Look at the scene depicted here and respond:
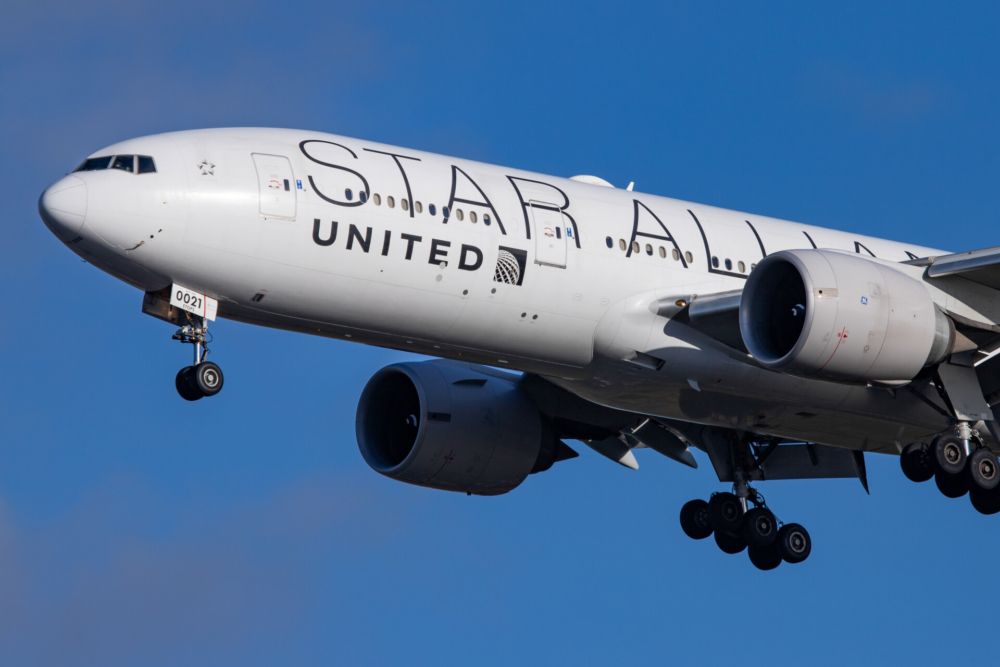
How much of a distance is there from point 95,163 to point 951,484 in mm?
14445

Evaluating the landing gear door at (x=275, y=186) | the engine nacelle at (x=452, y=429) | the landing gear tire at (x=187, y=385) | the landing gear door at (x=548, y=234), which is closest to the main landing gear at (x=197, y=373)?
the landing gear tire at (x=187, y=385)

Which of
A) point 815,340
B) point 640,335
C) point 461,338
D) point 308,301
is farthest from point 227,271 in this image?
point 815,340

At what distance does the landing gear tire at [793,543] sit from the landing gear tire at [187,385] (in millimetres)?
12593

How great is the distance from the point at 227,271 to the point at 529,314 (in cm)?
487

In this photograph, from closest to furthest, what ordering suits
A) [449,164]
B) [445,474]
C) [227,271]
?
[227,271], [449,164], [445,474]

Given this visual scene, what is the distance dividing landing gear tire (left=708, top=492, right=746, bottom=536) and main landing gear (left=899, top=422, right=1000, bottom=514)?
5396 millimetres

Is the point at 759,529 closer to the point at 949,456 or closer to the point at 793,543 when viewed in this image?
the point at 793,543

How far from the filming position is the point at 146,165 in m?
31.8

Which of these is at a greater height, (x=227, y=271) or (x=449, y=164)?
(x=449, y=164)

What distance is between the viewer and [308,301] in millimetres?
32281

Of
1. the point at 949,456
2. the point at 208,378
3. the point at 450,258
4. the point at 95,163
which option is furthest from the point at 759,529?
the point at 95,163

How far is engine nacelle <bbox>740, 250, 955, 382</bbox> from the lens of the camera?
106 feet

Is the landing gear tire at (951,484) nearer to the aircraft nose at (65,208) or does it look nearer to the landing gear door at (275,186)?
the landing gear door at (275,186)

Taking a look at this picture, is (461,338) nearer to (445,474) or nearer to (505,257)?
(505,257)
